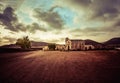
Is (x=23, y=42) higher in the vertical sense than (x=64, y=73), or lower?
higher

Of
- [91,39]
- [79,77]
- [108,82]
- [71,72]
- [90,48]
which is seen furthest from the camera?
[90,48]

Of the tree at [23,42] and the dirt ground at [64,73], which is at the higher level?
the tree at [23,42]

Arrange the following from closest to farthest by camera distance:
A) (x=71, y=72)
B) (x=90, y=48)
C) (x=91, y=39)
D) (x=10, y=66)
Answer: (x=71, y=72), (x=10, y=66), (x=91, y=39), (x=90, y=48)

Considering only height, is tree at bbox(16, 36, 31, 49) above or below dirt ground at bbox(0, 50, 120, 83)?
above

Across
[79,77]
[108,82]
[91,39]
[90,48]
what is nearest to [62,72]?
[79,77]

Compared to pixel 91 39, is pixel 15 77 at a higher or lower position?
lower

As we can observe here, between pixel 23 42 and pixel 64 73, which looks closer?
pixel 64 73

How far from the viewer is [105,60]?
32.0 ft

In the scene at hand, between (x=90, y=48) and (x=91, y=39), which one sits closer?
(x=91, y=39)

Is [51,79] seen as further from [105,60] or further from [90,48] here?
[90,48]

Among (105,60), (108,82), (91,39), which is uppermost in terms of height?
(91,39)

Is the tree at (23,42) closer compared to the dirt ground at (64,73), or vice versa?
the dirt ground at (64,73)

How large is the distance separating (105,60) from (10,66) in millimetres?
5208

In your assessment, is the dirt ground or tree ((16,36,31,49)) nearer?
the dirt ground
